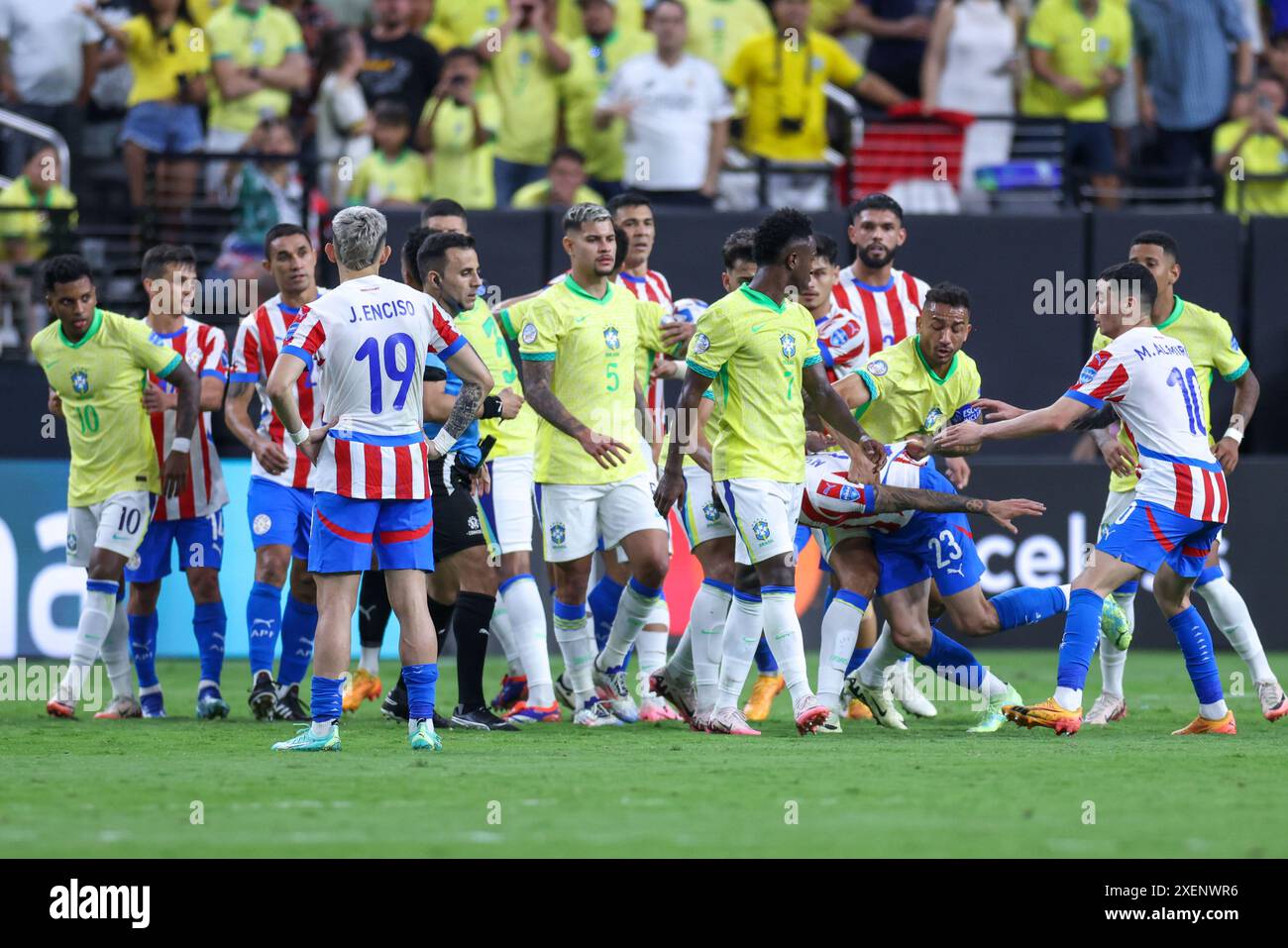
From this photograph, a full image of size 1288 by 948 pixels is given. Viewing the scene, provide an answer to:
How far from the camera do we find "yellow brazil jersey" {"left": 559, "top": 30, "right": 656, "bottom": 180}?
1622 centimetres

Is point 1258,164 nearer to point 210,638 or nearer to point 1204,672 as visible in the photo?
point 1204,672

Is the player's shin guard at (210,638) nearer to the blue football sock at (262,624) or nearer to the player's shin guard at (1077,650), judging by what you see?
the blue football sock at (262,624)

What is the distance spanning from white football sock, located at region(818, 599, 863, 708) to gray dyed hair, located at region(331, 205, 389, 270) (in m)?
2.99

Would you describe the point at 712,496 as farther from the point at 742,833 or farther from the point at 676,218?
the point at 676,218

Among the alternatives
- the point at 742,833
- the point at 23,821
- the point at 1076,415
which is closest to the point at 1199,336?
the point at 1076,415

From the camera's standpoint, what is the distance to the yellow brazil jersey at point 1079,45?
55.5 ft

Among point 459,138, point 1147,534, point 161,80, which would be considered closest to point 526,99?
point 459,138

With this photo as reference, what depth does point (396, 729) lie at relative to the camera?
9.90 meters

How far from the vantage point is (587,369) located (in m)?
10.0

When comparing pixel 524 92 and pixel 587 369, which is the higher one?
pixel 524 92

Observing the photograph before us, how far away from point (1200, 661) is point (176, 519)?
219 inches

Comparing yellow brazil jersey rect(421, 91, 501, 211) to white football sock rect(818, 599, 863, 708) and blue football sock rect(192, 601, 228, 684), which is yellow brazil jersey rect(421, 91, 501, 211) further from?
white football sock rect(818, 599, 863, 708)

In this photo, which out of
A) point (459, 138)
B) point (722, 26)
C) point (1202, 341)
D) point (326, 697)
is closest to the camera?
point (326, 697)
